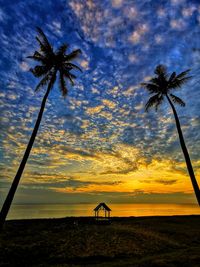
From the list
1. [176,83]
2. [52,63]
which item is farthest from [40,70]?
[176,83]

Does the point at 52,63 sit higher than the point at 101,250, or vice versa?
the point at 52,63

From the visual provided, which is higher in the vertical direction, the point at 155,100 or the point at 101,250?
the point at 155,100

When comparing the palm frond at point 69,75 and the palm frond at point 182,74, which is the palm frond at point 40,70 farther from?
the palm frond at point 182,74

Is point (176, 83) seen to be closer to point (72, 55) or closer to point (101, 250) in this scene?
point (72, 55)

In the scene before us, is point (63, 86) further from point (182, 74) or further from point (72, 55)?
point (182, 74)

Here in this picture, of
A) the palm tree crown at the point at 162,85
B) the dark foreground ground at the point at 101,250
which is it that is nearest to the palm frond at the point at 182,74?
the palm tree crown at the point at 162,85

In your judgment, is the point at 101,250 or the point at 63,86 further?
the point at 63,86

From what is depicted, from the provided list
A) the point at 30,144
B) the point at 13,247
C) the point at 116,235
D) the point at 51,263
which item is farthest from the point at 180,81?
the point at 13,247

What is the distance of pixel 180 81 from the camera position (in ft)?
74.0

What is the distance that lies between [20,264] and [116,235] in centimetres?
1146

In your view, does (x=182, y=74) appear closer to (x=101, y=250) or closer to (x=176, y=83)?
Result: (x=176, y=83)

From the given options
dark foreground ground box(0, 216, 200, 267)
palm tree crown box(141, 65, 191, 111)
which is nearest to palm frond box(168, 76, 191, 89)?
palm tree crown box(141, 65, 191, 111)

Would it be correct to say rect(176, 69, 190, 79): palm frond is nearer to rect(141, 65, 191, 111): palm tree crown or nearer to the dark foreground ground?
rect(141, 65, 191, 111): palm tree crown

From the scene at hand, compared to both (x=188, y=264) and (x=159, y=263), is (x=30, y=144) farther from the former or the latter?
(x=188, y=264)
